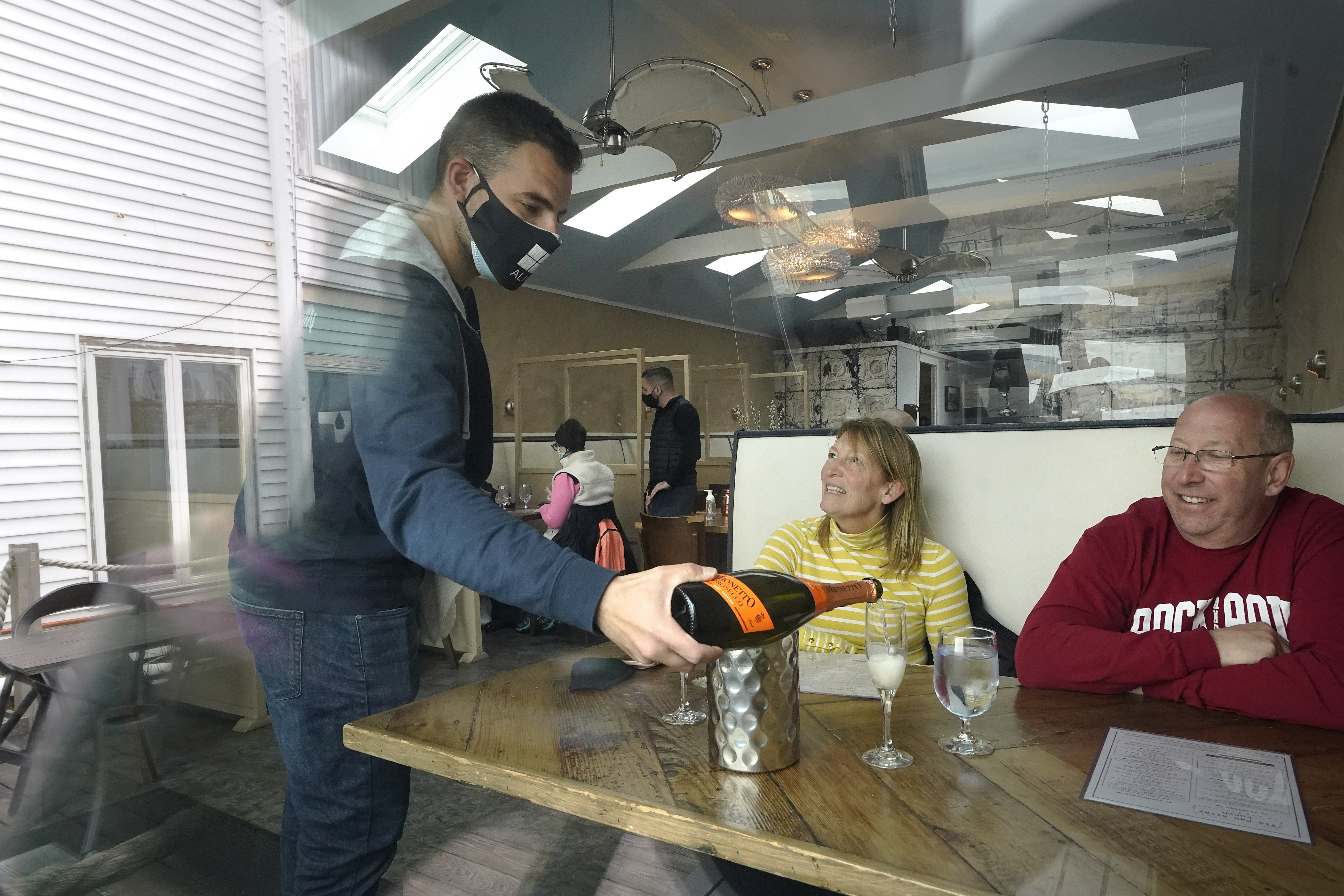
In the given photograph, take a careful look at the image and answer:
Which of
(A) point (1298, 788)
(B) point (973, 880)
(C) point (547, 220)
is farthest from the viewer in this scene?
(C) point (547, 220)

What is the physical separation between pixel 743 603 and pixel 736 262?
2808mm

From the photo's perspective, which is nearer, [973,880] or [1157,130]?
[973,880]

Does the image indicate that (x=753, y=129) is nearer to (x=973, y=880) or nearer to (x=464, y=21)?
(x=464, y=21)

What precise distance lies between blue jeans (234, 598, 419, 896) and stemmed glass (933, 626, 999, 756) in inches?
31.9

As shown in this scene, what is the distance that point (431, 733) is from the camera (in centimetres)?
78

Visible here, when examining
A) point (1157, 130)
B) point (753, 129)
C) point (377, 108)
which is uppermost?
point (753, 129)

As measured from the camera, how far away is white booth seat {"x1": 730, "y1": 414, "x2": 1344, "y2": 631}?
1.47 meters

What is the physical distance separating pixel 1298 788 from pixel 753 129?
293 cm

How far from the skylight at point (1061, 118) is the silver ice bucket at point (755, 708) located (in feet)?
8.66

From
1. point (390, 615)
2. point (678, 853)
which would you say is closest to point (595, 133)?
point (390, 615)

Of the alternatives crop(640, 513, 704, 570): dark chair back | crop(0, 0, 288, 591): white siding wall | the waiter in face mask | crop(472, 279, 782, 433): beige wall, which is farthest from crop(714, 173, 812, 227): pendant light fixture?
crop(0, 0, 288, 591): white siding wall

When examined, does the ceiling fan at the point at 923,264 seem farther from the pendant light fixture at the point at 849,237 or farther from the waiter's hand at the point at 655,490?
the waiter's hand at the point at 655,490

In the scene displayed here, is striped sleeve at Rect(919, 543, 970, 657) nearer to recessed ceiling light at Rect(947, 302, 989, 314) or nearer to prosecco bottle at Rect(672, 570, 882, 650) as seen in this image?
prosecco bottle at Rect(672, 570, 882, 650)

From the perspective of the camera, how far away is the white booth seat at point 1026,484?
1.47 metres
